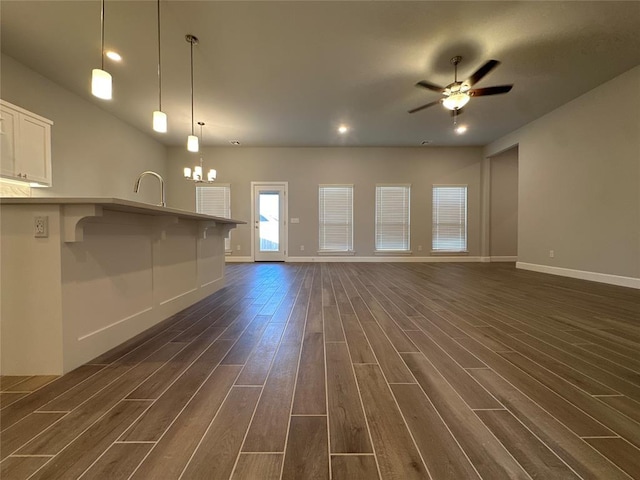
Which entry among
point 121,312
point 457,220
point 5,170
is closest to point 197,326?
point 121,312

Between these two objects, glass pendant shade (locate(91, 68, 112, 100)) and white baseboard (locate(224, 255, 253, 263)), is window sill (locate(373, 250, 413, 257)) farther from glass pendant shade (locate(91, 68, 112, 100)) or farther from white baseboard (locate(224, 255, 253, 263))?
glass pendant shade (locate(91, 68, 112, 100))

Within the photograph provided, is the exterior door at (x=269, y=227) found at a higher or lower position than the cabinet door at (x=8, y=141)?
lower

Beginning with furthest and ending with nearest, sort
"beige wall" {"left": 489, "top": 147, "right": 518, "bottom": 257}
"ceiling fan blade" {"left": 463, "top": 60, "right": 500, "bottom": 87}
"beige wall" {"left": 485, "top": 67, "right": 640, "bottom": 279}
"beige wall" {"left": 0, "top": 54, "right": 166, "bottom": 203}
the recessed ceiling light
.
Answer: "beige wall" {"left": 489, "top": 147, "right": 518, "bottom": 257} → "beige wall" {"left": 485, "top": 67, "right": 640, "bottom": 279} → "beige wall" {"left": 0, "top": 54, "right": 166, "bottom": 203} → the recessed ceiling light → "ceiling fan blade" {"left": 463, "top": 60, "right": 500, "bottom": 87}

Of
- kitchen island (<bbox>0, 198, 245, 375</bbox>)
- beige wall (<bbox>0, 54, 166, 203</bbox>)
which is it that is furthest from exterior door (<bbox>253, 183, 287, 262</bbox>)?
kitchen island (<bbox>0, 198, 245, 375</bbox>)

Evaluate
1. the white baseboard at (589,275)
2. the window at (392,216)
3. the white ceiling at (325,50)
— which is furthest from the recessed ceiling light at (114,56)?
the white baseboard at (589,275)

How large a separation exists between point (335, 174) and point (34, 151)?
5777mm

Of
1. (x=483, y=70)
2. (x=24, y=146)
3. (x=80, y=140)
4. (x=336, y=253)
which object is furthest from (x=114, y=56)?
(x=336, y=253)

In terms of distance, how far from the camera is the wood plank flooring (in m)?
0.88

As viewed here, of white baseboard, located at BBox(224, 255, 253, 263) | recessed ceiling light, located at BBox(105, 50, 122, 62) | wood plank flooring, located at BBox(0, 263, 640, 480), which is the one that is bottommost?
wood plank flooring, located at BBox(0, 263, 640, 480)

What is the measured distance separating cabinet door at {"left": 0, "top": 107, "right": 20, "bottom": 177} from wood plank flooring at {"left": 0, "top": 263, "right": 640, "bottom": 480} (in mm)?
2982

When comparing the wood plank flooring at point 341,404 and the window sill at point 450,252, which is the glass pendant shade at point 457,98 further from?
the window sill at point 450,252

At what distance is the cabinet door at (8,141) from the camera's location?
10.0 ft

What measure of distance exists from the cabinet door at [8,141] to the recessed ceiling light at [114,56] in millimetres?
1321

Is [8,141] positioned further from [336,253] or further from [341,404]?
[336,253]
